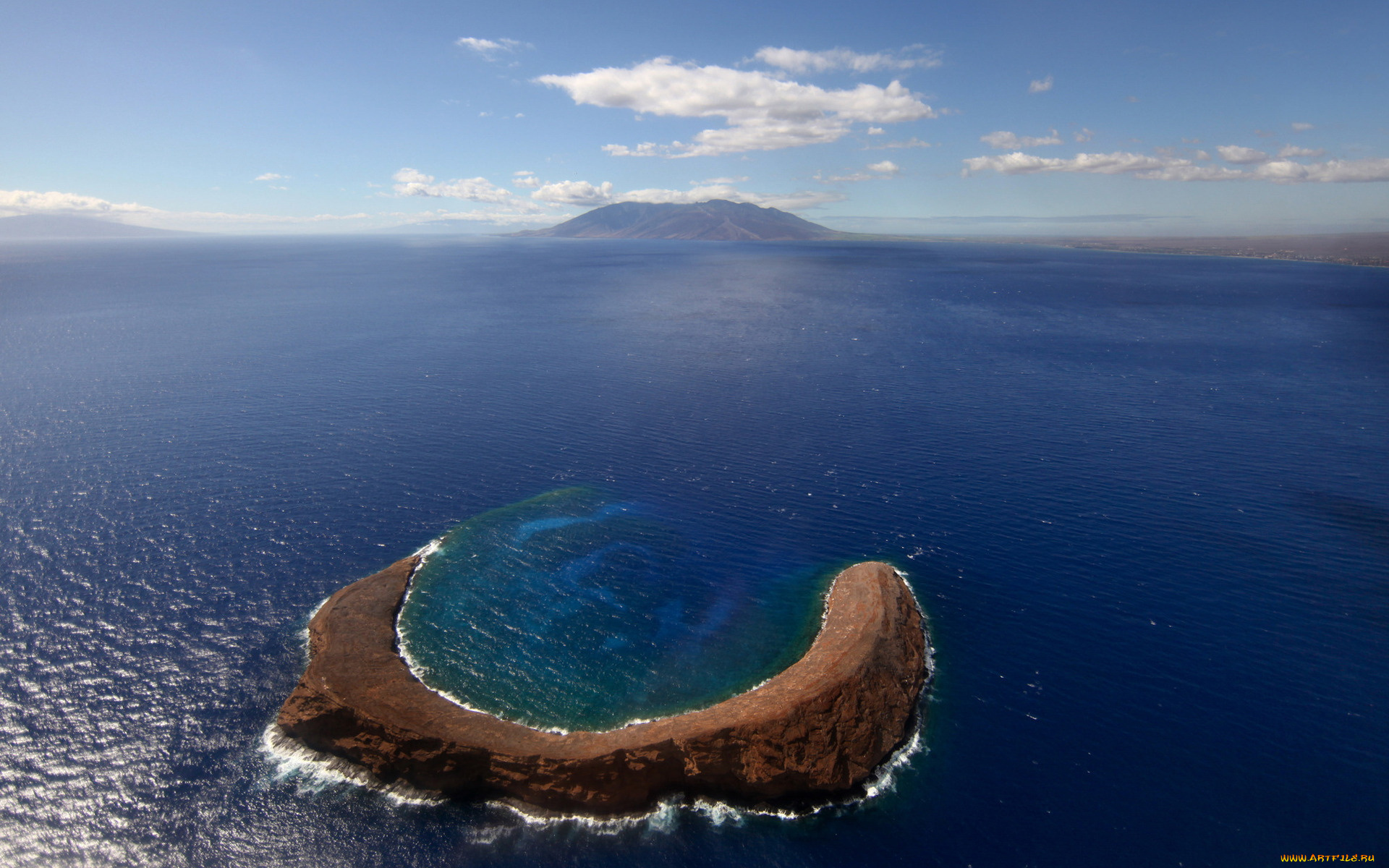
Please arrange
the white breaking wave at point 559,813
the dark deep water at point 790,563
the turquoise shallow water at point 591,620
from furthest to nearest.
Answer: the turquoise shallow water at point 591,620, the white breaking wave at point 559,813, the dark deep water at point 790,563

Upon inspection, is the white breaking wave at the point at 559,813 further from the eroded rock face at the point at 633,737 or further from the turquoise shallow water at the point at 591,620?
the turquoise shallow water at the point at 591,620

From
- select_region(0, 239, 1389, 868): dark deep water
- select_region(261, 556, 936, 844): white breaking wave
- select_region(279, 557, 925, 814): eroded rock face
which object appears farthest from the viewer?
select_region(279, 557, 925, 814): eroded rock face

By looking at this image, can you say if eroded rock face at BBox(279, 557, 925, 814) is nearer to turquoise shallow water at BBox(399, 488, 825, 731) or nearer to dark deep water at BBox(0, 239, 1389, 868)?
dark deep water at BBox(0, 239, 1389, 868)

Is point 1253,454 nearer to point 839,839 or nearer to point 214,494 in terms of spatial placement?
point 839,839

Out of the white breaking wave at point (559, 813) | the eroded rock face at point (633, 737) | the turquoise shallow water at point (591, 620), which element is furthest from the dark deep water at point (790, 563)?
the eroded rock face at point (633, 737)

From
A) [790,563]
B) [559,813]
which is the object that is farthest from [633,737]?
[790,563]

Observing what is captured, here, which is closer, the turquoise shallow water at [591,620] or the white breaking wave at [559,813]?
the white breaking wave at [559,813]

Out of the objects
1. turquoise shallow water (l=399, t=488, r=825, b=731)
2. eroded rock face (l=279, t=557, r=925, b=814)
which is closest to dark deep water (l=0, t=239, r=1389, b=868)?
turquoise shallow water (l=399, t=488, r=825, b=731)
